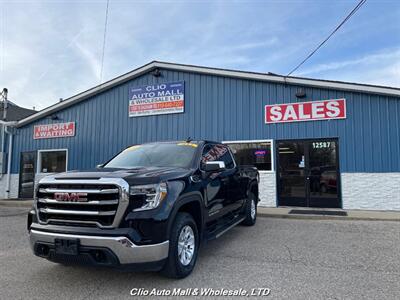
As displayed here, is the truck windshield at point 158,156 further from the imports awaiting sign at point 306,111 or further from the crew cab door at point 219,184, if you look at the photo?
the imports awaiting sign at point 306,111

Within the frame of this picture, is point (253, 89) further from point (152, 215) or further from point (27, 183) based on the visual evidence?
point (27, 183)

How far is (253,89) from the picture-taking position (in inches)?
431

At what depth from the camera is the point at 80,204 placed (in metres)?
3.40

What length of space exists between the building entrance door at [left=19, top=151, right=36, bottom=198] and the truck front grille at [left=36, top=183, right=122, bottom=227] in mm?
12853

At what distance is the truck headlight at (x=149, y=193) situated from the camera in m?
3.31

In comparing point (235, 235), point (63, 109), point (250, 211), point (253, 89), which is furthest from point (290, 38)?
point (63, 109)

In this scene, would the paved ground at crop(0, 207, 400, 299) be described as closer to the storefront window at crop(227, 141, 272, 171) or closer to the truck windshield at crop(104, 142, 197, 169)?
the truck windshield at crop(104, 142, 197, 169)

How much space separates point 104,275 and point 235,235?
3.18m

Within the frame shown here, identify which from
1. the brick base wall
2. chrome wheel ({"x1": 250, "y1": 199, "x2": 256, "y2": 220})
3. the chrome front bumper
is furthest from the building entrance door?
the brick base wall

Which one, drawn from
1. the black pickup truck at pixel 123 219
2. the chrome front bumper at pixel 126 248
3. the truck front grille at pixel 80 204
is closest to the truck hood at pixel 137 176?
the black pickup truck at pixel 123 219

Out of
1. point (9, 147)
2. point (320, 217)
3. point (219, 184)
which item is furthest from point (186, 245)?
point (9, 147)

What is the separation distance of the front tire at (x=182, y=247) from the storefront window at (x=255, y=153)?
6937mm

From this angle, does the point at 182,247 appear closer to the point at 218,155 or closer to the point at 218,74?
the point at 218,155

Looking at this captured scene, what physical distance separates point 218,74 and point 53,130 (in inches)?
355
